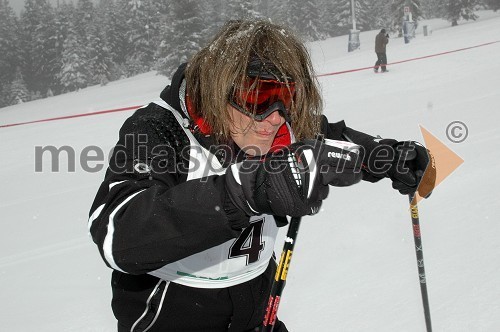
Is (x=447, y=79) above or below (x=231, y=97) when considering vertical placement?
below

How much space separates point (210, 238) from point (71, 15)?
71.6 meters

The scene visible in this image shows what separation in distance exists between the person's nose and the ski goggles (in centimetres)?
2

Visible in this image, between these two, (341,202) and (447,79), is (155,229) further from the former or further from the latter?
(447,79)

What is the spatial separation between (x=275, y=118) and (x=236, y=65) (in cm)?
28

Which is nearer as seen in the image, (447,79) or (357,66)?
(447,79)

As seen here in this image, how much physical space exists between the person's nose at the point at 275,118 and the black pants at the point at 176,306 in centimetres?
72

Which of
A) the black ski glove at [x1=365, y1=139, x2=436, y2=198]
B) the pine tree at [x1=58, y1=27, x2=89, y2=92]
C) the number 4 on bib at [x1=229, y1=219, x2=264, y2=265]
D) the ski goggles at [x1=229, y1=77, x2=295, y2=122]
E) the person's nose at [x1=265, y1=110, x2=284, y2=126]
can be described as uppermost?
the ski goggles at [x1=229, y1=77, x2=295, y2=122]

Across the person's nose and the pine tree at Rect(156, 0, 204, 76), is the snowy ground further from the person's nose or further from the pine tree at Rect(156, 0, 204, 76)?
the pine tree at Rect(156, 0, 204, 76)

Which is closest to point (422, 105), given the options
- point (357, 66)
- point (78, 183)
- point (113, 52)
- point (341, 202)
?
point (341, 202)

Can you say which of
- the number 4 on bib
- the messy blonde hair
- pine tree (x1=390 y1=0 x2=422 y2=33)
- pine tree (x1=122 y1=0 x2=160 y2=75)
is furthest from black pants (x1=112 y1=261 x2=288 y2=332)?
pine tree (x1=122 y1=0 x2=160 y2=75)

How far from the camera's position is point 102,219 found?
57.3 inches

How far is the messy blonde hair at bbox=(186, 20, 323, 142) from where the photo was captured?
185 cm

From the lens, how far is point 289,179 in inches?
53.3

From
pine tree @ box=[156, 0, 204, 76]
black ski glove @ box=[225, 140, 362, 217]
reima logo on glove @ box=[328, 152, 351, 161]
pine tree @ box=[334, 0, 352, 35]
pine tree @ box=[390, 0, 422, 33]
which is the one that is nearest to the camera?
black ski glove @ box=[225, 140, 362, 217]
